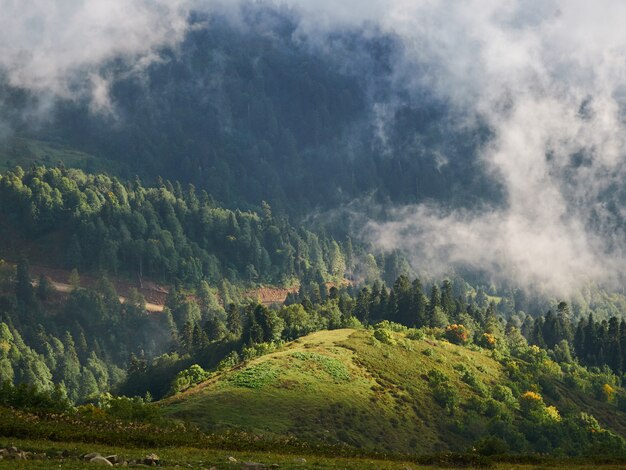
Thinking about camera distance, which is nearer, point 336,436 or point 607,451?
point 607,451

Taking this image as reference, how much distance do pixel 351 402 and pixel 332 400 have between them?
493 cm

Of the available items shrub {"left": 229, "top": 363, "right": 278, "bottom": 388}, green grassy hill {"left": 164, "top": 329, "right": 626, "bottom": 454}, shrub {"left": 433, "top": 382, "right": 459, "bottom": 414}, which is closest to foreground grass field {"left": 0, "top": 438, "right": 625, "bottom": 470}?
green grassy hill {"left": 164, "top": 329, "right": 626, "bottom": 454}

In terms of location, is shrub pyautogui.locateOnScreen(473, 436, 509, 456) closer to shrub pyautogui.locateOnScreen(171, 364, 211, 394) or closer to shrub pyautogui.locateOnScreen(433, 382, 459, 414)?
shrub pyautogui.locateOnScreen(171, 364, 211, 394)

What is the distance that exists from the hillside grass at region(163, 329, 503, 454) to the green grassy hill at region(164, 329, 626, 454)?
0.22m

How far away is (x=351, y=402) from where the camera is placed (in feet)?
521

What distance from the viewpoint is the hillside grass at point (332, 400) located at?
448ft

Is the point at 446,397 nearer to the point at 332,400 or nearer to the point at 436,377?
the point at 436,377

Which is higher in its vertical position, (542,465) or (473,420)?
(473,420)

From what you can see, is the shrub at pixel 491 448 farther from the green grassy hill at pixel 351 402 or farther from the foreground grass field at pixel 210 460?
the green grassy hill at pixel 351 402

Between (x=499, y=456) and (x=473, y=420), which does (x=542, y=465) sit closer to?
(x=499, y=456)

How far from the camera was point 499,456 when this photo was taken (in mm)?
79500

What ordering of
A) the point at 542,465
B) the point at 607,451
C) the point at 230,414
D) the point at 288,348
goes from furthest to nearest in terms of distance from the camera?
the point at 288,348
the point at 230,414
the point at 607,451
the point at 542,465

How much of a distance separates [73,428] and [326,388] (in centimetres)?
9395

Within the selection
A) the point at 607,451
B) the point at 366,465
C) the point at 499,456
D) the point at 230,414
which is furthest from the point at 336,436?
the point at 366,465
